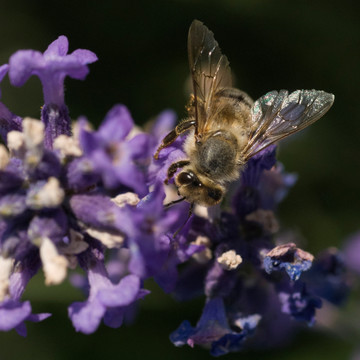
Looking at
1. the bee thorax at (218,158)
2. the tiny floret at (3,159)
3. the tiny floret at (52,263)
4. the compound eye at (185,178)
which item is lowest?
the tiny floret at (52,263)

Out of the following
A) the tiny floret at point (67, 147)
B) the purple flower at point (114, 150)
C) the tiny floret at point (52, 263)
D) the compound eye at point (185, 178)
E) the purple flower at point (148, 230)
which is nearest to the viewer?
the purple flower at point (114, 150)

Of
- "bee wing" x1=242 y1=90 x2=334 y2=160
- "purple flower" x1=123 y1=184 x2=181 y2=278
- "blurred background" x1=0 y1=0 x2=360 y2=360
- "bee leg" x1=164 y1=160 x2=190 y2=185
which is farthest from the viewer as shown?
"blurred background" x1=0 y1=0 x2=360 y2=360

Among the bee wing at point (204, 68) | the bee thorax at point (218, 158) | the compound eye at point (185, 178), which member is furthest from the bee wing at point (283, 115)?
the compound eye at point (185, 178)

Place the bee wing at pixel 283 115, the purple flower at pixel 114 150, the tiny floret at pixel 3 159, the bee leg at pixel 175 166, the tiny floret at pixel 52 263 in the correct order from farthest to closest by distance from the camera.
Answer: the bee wing at pixel 283 115 → the bee leg at pixel 175 166 → the tiny floret at pixel 3 159 → the tiny floret at pixel 52 263 → the purple flower at pixel 114 150

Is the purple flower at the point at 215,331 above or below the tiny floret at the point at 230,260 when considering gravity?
below

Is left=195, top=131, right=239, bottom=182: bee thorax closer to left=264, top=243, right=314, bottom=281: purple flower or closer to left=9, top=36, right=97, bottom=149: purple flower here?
left=264, top=243, right=314, bottom=281: purple flower

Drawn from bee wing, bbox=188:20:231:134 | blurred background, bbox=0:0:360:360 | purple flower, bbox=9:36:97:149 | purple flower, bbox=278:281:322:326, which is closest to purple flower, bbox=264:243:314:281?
purple flower, bbox=278:281:322:326

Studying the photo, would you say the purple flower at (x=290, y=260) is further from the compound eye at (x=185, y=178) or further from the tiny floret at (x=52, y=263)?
the tiny floret at (x=52, y=263)

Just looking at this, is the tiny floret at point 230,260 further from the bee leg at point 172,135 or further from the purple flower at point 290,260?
the bee leg at point 172,135

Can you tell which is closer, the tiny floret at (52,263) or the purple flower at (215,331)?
the tiny floret at (52,263)
